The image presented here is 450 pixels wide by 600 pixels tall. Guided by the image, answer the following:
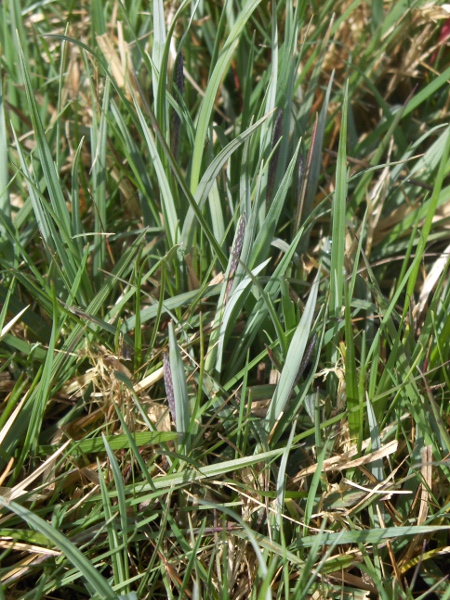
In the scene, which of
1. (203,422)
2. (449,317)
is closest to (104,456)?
(203,422)

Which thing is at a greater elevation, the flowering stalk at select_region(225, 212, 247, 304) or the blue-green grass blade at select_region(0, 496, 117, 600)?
the flowering stalk at select_region(225, 212, 247, 304)

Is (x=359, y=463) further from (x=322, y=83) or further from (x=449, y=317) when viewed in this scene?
(x=322, y=83)

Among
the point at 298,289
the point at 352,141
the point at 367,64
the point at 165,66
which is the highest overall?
the point at 165,66

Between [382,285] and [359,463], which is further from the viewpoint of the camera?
[382,285]

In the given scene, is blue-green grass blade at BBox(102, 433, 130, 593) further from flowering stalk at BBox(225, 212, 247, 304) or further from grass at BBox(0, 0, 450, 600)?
flowering stalk at BBox(225, 212, 247, 304)

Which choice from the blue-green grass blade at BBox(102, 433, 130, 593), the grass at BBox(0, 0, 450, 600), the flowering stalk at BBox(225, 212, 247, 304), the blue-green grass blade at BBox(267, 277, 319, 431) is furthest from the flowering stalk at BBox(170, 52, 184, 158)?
the blue-green grass blade at BBox(102, 433, 130, 593)

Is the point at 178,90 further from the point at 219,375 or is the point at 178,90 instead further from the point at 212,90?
the point at 219,375

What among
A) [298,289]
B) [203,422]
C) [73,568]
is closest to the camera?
[73,568]

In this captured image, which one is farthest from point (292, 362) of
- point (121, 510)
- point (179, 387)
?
point (121, 510)
